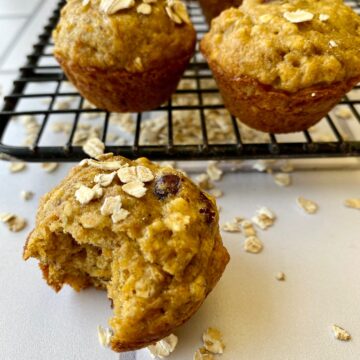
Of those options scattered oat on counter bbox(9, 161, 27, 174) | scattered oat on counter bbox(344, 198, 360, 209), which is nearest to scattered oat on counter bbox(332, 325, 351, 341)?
scattered oat on counter bbox(344, 198, 360, 209)

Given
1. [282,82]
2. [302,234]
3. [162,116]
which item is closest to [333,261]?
[302,234]

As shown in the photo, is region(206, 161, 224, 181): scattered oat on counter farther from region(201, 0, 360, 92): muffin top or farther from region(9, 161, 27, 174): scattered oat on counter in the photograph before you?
region(9, 161, 27, 174): scattered oat on counter

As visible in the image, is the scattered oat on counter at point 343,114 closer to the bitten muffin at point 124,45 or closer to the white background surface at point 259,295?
the white background surface at point 259,295

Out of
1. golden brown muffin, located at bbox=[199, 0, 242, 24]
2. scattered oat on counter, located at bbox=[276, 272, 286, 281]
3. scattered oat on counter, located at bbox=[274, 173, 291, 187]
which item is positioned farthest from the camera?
golden brown muffin, located at bbox=[199, 0, 242, 24]

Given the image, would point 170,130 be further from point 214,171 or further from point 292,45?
point 292,45

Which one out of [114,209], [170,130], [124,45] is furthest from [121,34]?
[114,209]

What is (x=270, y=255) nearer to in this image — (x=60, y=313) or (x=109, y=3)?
(x=60, y=313)
